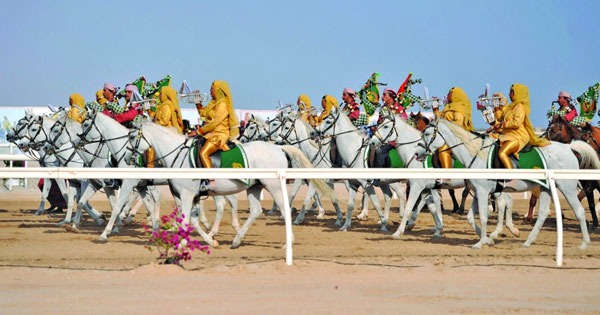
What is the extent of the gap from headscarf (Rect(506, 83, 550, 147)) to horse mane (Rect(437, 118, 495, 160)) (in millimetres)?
588

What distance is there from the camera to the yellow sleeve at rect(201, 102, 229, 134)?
15.4m

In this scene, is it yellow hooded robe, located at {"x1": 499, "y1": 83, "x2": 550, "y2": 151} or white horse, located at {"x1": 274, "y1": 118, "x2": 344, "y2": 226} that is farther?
white horse, located at {"x1": 274, "y1": 118, "x2": 344, "y2": 226}

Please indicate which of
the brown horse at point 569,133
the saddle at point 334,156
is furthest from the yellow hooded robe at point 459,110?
the brown horse at point 569,133

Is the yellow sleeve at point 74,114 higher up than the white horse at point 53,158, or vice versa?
the yellow sleeve at point 74,114

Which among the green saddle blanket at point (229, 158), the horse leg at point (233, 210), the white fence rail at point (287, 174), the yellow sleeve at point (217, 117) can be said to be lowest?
the horse leg at point (233, 210)

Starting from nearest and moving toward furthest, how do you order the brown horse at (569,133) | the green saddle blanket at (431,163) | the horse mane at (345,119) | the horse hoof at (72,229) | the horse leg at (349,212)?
the green saddle blanket at (431,163), the horse hoof at (72,229), the horse leg at (349,212), the horse mane at (345,119), the brown horse at (569,133)

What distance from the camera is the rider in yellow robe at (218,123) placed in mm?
15352

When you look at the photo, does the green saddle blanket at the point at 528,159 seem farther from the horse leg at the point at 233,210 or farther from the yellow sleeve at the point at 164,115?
the yellow sleeve at the point at 164,115

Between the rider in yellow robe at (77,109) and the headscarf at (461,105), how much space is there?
731cm

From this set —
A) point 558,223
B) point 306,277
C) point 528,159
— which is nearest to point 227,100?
point 528,159

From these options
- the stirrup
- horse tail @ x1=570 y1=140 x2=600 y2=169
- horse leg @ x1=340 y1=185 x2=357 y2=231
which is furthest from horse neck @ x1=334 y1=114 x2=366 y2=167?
the stirrup

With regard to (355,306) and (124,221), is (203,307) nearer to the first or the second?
(355,306)

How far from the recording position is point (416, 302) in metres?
9.55

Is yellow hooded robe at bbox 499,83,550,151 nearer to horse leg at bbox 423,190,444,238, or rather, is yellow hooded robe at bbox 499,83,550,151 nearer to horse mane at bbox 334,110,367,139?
horse leg at bbox 423,190,444,238
